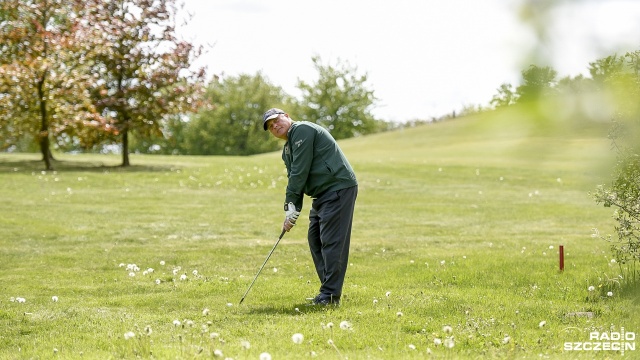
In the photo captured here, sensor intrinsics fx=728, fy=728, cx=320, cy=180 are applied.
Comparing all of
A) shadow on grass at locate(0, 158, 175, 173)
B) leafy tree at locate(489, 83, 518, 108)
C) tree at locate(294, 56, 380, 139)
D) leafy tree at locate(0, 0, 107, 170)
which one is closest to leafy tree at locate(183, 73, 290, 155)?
tree at locate(294, 56, 380, 139)

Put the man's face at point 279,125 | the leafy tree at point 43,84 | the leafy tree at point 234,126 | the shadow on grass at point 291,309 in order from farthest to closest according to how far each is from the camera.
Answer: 1. the leafy tree at point 234,126
2. the leafy tree at point 43,84
3. the man's face at point 279,125
4. the shadow on grass at point 291,309

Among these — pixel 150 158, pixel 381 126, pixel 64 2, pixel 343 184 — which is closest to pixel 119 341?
pixel 343 184

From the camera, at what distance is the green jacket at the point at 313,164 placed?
27.3 ft

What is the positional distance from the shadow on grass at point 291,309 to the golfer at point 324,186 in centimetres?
14

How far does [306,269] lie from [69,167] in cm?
2214

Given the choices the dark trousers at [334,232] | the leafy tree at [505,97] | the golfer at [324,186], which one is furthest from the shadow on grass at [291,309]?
the leafy tree at [505,97]

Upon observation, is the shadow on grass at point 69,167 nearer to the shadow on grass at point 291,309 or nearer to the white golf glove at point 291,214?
the shadow on grass at point 291,309

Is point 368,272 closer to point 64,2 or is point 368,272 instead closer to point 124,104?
point 124,104

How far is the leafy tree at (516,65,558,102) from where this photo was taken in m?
1.41

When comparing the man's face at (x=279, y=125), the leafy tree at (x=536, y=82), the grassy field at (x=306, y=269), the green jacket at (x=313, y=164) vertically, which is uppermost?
the leafy tree at (x=536, y=82)

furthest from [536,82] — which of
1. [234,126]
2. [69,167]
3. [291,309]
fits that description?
[234,126]

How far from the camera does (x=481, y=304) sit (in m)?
8.45

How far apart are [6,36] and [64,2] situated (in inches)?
172

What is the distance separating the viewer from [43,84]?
29094mm
